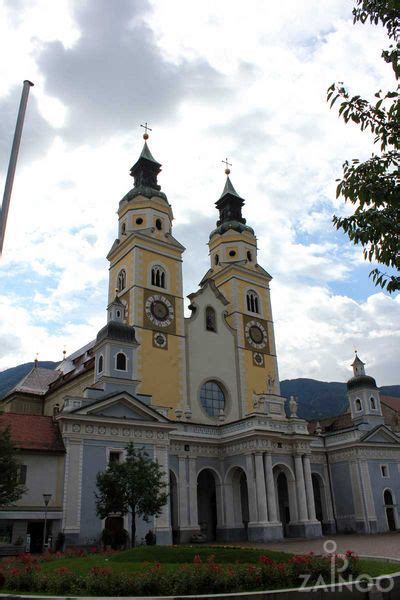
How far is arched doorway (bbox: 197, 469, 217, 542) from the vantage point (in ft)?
136

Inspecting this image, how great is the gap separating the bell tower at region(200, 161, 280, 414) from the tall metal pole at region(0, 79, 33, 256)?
35452 mm

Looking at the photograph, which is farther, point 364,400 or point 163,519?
point 364,400

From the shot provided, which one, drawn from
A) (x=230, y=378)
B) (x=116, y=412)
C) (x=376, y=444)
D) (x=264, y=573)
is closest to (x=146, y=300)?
(x=230, y=378)

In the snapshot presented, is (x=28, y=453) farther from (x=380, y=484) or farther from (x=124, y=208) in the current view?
(x=380, y=484)

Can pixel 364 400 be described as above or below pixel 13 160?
above

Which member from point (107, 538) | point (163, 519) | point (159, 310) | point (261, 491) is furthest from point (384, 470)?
point (107, 538)

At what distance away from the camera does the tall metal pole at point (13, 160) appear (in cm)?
1441

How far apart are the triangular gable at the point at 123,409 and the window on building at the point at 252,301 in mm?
20660

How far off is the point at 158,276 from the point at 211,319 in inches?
248

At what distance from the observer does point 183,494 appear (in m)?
38.8

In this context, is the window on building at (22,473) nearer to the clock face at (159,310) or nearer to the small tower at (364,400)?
the clock face at (159,310)

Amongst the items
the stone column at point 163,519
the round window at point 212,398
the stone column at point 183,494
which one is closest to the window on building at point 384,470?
the round window at point 212,398

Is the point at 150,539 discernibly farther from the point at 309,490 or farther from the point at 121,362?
the point at 309,490

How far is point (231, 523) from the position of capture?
131ft
